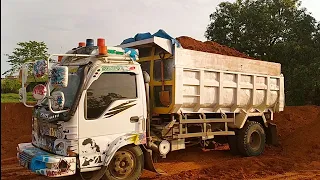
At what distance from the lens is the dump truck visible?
5.32m

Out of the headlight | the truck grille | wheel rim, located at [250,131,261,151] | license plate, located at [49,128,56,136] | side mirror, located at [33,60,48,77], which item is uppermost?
side mirror, located at [33,60,48,77]

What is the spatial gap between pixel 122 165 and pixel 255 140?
4599 mm

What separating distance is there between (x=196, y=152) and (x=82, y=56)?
15.1ft

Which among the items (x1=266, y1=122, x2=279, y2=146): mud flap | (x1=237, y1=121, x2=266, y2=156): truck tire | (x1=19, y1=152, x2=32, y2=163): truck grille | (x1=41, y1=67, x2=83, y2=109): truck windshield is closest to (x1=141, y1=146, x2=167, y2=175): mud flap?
(x1=41, y1=67, x2=83, y2=109): truck windshield

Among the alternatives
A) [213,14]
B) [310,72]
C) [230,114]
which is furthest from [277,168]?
[213,14]

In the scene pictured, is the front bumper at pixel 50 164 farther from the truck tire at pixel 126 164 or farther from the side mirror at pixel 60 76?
the side mirror at pixel 60 76

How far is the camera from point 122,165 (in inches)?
231

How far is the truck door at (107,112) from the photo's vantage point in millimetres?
5430

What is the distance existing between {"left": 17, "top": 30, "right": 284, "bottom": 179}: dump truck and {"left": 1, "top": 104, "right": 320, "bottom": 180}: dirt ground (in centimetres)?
58

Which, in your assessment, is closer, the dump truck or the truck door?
the dump truck

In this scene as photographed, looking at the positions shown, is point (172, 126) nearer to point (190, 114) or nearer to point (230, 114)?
point (190, 114)

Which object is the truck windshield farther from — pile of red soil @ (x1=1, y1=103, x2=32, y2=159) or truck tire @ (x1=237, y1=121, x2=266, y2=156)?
pile of red soil @ (x1=1, y1=103, x2=32, y2=159)

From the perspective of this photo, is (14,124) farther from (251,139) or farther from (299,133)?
(299,133)

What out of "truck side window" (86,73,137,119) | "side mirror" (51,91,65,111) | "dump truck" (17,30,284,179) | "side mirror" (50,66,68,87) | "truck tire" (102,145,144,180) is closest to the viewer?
"side mirror" (50,66,68,87)
